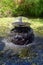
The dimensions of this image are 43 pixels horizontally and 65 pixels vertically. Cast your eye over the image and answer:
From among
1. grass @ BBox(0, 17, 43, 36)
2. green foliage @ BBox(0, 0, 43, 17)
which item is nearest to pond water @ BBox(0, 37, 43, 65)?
grass @ BBox(0, 17, 43, 36)

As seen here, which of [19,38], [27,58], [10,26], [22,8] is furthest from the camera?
[22,8]

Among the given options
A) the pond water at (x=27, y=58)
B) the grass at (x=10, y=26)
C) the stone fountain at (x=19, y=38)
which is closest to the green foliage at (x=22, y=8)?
the grass at (x=10, y=26)

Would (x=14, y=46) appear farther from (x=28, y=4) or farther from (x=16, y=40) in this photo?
(x=28, y=4)

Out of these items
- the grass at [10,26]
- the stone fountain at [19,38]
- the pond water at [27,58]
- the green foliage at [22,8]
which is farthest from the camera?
the green foliage at [22,8]

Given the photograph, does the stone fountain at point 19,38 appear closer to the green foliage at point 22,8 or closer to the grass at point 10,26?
the grass at point 10,26

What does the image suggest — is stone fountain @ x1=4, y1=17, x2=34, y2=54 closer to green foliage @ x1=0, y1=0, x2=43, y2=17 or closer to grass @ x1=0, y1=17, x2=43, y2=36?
grass @ x1=0, y1=17, x2=43, y2=36

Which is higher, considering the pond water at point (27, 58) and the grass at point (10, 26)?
the pond water at point (27, 58)

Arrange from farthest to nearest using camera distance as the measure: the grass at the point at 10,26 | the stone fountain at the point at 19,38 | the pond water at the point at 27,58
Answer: the grass at the point at 10,26 < the stone fountain at the point at 19,38 < the pond water at the point at 27,58

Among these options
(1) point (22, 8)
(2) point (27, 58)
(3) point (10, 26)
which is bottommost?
(3) point (10, 26)

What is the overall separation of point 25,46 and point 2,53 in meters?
1.12

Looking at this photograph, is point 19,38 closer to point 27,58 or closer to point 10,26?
point 27,58

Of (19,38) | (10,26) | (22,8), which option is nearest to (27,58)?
(19,38)

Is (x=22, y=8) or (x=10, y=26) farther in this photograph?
(x=22, y=8)

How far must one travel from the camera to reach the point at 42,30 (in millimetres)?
10352
